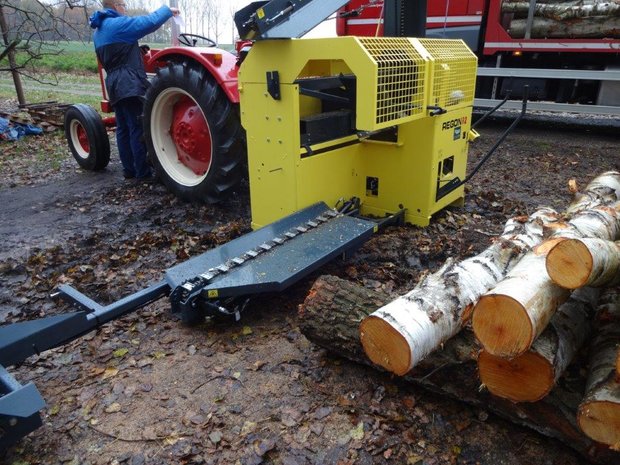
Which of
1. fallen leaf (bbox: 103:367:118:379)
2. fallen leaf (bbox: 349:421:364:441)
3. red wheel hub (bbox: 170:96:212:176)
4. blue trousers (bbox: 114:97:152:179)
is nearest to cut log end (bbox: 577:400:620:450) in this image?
fallen leaf (bbox: 349:421:364:441)

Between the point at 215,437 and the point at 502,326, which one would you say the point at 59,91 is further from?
the point at 502,326

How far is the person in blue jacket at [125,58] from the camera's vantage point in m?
5.30

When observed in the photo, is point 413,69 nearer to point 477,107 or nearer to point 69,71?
point 477,107

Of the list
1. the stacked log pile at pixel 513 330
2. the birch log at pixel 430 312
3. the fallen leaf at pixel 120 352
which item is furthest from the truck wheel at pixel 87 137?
the birch log at pixel 430 312

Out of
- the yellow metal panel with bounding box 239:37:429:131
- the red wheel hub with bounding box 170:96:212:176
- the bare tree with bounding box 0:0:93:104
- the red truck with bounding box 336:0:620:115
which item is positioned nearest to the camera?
the yellow metal panel with bounding box 239:37:429:131

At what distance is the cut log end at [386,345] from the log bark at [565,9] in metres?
7.65

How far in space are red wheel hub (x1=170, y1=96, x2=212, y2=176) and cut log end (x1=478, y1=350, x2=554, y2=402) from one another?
3541 millimetres

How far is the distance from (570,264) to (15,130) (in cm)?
925

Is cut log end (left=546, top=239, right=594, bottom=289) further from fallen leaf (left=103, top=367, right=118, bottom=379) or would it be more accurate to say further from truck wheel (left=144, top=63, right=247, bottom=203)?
truck wheel (left=144, top=63, right=247, bottom=203)

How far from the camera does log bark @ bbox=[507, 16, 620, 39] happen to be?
762 cm

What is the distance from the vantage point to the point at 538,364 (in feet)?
6.48

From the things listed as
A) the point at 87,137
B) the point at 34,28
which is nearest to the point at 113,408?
the point at 87,137

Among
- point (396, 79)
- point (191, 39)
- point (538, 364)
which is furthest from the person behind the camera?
point (191, 39)

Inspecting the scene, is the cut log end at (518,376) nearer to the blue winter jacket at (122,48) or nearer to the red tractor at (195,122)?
the red tractor at (195,122)
